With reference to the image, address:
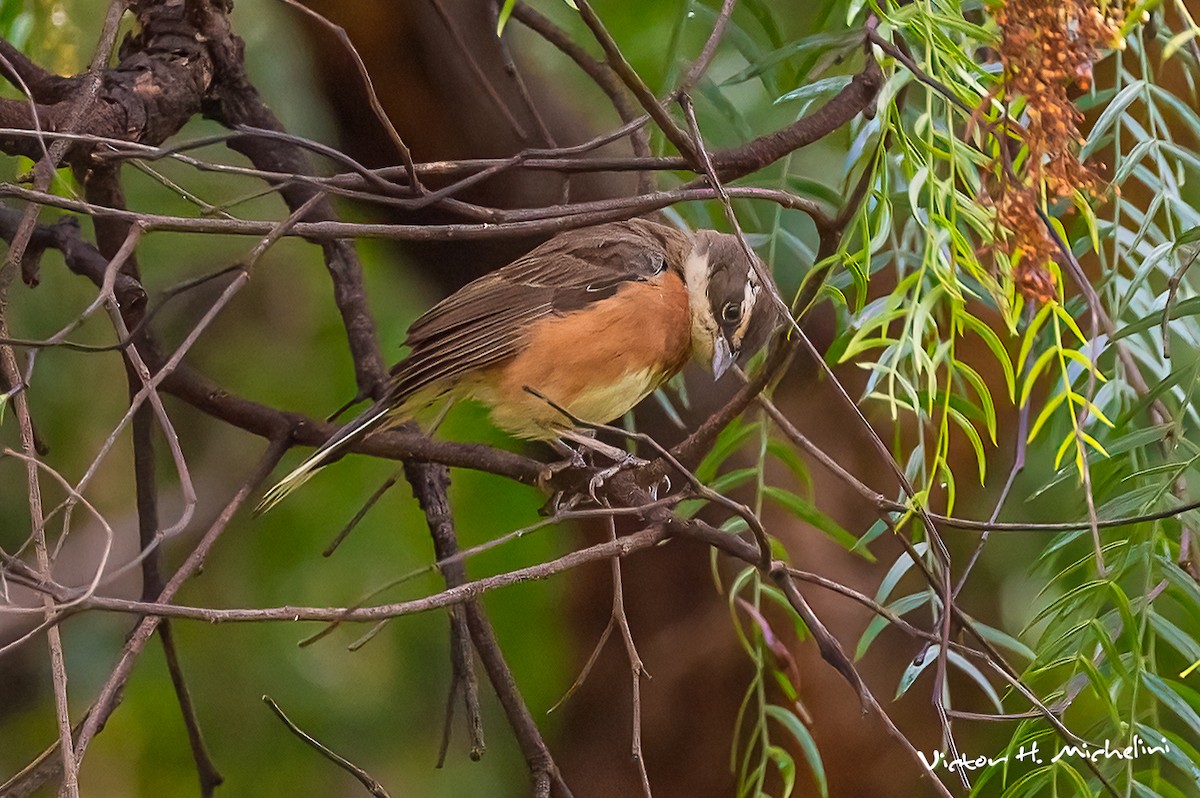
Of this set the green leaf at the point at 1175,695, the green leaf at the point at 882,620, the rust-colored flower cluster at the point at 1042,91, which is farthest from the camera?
the green leaf at the point at 882,620

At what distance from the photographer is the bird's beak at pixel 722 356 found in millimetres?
1200

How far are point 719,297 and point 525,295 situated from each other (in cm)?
22

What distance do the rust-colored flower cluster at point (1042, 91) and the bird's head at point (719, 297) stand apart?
540mm

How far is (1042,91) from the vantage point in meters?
0.63

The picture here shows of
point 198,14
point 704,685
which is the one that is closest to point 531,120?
point 198,14

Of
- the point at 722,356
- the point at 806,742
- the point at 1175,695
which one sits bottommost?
the point at 806,742

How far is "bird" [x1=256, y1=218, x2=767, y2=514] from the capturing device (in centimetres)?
122

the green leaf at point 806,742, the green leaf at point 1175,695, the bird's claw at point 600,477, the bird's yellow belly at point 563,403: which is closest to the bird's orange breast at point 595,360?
the bird's yellow belly at point 563,403

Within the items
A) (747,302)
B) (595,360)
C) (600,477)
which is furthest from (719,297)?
(600,477)

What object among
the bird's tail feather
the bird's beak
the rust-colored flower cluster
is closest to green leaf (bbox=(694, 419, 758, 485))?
the bird's beak

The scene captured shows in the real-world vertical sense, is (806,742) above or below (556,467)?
below

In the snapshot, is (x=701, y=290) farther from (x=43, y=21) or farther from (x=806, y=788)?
(x=43, y=21)

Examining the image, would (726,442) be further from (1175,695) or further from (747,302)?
(1175,695)

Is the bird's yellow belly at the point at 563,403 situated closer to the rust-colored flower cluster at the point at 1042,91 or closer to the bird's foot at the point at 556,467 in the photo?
the bird's foot at the point at 556,467
